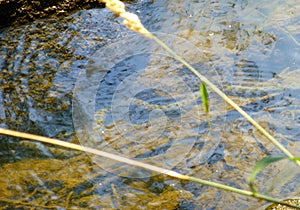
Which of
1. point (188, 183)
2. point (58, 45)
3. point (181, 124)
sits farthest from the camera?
point (58, 45)

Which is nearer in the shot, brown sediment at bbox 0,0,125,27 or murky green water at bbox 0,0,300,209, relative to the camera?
murky green water at bbox 0,0,300,209

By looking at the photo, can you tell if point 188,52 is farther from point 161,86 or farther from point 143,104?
point 143,104

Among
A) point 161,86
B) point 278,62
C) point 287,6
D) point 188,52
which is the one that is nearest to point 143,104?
point 161,86

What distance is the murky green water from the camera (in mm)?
2502

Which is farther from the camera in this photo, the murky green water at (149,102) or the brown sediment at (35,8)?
the brown sediment at (35,8)

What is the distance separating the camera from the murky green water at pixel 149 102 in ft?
8.21

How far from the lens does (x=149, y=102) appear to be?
299 centimetres

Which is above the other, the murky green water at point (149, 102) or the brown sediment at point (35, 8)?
the brown sediment at point (35, 8)

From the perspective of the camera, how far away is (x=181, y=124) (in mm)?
2881

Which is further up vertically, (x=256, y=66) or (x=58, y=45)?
(x=58, y=45)

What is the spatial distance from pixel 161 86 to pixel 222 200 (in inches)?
37.0

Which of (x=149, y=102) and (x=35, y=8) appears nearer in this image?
(x=149, y=102)

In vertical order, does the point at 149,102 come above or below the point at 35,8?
below

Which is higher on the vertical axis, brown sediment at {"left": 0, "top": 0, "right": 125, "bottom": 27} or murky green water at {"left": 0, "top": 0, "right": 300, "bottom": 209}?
brown sediment at {"left": 0, "top": 0, "right": 125, "bottom": 27}
